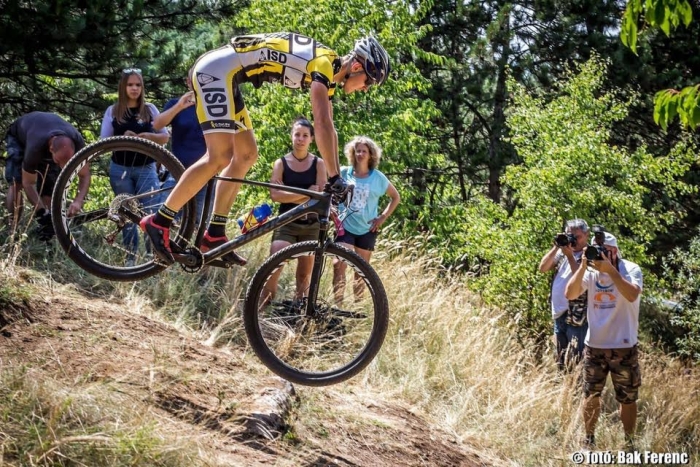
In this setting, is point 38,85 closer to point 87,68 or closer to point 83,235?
point 87,68

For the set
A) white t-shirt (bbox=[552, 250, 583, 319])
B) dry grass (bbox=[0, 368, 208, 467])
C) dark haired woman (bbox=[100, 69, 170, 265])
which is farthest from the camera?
white t-shirt (bbox=[552, 250, 583, 319])

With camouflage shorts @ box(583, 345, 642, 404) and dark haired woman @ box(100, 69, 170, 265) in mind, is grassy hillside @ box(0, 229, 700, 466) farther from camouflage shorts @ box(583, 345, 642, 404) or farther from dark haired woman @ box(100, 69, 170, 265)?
dark haired woman @ box(100, 69, 170, 265)

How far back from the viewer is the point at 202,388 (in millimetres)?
6156

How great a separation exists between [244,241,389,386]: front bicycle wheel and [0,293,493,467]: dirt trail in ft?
1.20

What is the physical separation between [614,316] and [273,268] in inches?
161

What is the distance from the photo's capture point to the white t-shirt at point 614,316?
846 cm

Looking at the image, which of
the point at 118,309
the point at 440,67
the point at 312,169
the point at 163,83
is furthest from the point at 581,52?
the point at 118,309

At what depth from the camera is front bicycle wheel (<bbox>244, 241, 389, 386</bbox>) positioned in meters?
5.61

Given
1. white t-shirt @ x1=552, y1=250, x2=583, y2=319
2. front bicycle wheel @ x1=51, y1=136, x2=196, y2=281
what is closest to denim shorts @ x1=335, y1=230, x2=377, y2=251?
white t-shirt @ x1=552, y1=250, x2=583, y2=319

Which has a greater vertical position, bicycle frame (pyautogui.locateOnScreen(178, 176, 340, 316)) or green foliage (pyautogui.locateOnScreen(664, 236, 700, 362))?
bicycle frame (pyautogui.locateOnScreen(178, 176, 340, 316))

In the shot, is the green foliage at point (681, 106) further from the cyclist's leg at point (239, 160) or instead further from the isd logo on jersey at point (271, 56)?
the cyclist's leg at point (239, 160)

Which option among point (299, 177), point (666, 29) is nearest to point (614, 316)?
point (299, 177)

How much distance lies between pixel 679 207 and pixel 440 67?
6.94 metres

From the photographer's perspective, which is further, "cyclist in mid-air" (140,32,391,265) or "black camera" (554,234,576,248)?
"black camera" (554,234,576,248)
